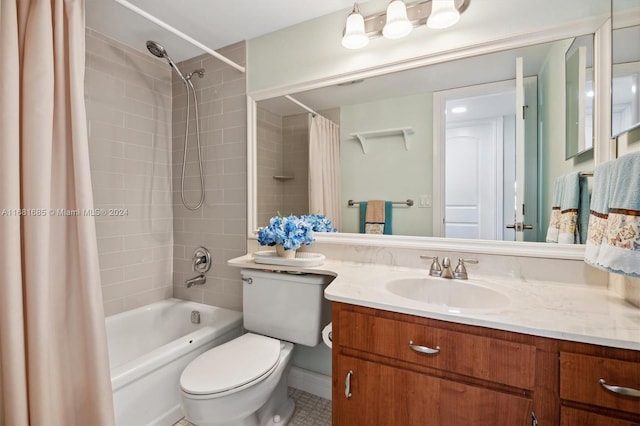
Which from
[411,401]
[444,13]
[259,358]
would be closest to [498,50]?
[444,13]

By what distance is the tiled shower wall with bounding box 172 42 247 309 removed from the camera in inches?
78.2

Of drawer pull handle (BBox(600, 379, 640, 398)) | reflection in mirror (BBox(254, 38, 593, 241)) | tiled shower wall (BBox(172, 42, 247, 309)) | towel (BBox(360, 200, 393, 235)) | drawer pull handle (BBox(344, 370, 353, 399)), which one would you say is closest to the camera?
drawer pull handle (BBox(600, 379, 640, 398))

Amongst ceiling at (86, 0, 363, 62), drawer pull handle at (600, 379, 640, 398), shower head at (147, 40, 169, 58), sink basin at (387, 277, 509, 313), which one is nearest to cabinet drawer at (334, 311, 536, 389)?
drawer pull handle at (600, 379, 640, 398)

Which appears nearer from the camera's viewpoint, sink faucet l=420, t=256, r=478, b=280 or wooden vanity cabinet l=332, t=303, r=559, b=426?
wooden vanity cabinet l=332, t=303, r=559, b=426

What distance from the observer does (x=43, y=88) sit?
3.46 ft

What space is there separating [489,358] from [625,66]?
1.11 m

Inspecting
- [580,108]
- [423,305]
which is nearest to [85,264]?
[423,305]

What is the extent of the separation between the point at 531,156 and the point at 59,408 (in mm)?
2197

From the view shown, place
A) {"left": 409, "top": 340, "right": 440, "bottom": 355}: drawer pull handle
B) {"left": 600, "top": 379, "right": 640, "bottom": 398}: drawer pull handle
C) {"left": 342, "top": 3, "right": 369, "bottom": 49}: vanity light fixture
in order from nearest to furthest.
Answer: {"left": 600, "top": 379, "right": 640, "bottom": 398}: drawer pull handle < {"left": 409, "top": 340, "right": 440, "bottom": 355}: drawer pull handle < {"left": 342, "top": 3, "right": 369, "bottom": 49}: vanity light fixture

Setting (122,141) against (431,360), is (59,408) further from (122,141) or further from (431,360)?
(122,141)

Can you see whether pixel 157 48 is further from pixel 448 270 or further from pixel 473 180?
pixel 448 270

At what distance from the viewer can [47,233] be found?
3.47 feet

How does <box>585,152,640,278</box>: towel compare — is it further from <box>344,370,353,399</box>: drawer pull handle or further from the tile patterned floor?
the tile patterned floor

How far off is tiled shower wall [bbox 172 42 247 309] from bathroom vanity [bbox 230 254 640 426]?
115cm
